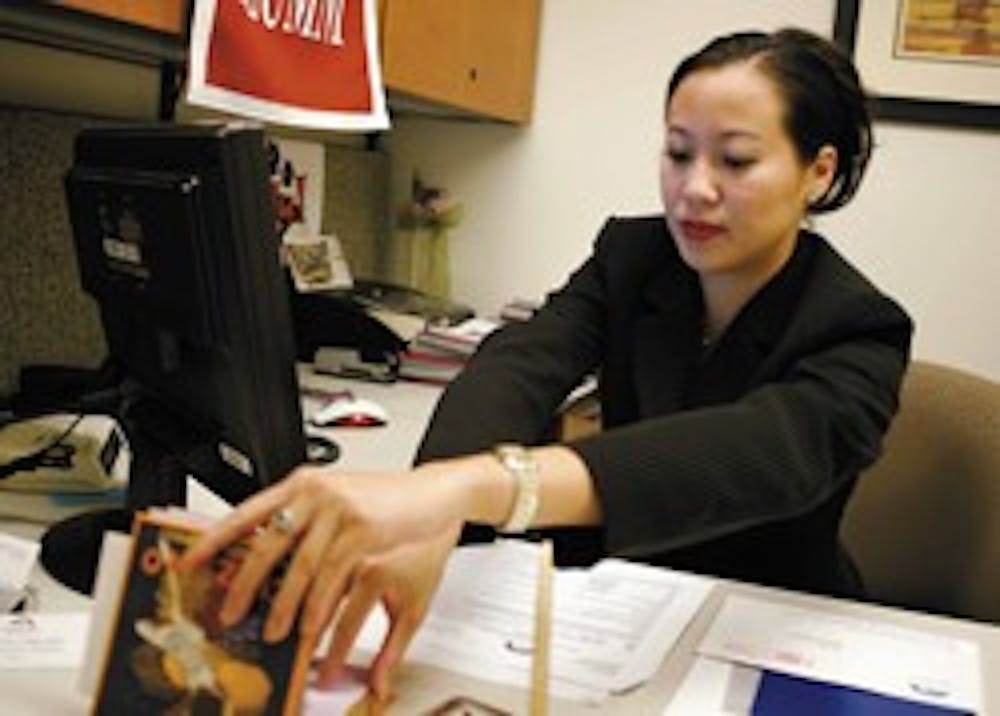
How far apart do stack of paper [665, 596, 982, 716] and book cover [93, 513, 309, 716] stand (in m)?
0.33

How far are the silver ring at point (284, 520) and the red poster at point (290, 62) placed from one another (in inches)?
35.7

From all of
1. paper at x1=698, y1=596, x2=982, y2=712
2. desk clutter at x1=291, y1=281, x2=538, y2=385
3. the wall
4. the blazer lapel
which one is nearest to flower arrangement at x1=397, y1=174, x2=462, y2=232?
desk clutter at x1=291, y1=281, x2=538, y2=385

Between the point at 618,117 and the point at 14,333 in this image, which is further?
the point at 618,117

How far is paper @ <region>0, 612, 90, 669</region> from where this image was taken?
84cm

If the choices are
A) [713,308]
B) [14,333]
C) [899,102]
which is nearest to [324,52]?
[14,333]

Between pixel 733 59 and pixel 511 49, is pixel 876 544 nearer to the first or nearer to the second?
pixel 733 59

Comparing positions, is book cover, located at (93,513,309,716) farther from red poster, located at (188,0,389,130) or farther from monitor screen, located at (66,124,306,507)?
red poster, located at (188,0,389,130)

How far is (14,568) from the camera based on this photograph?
3.10 feet

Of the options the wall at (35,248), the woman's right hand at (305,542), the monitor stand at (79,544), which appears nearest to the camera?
the woman's right hand at (305,542)

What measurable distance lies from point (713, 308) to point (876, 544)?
49 centimetres

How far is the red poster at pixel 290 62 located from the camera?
1.44 metres

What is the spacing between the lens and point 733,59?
1302 millimetres

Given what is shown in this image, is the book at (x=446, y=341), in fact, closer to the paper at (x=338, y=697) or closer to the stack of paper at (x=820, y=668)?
the stack of paper at (x=820, y=668)

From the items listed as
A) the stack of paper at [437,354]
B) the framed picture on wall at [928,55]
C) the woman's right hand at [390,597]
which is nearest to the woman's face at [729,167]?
the woman's right hand at [390,597]
